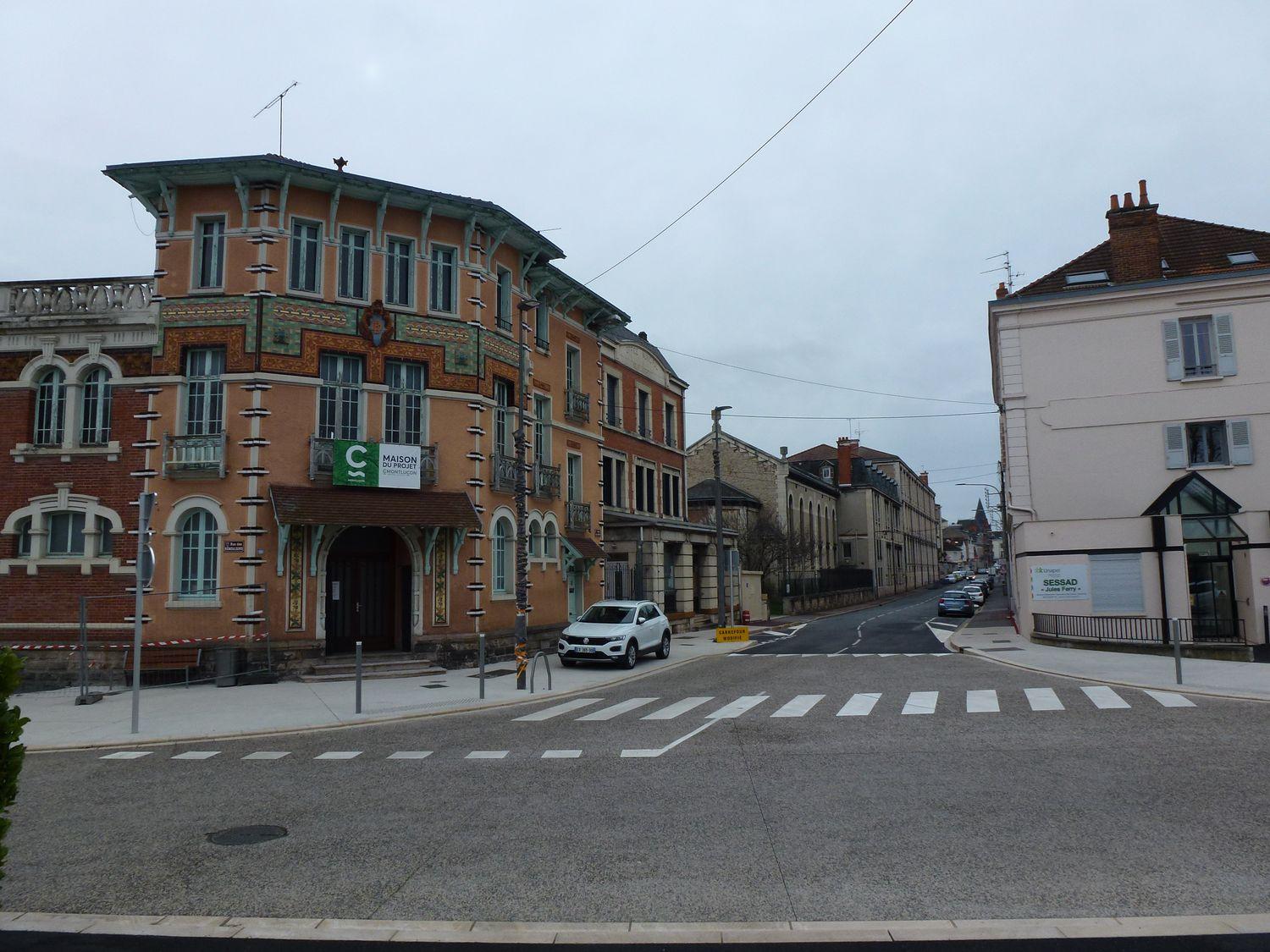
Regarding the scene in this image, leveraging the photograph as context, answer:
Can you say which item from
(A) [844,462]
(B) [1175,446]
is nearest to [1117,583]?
(B) [1175,446]

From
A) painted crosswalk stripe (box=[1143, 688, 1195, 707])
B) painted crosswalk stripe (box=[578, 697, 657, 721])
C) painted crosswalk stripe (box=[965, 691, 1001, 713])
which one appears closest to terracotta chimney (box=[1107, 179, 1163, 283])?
painted crosswalk stripe (box=[1143, 688, 1195, 707])

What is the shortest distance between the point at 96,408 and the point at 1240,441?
3171 centimetres

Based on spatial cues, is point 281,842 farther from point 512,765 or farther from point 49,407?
point 49,407

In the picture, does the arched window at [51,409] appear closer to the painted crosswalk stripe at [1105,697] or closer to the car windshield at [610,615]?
the car windshield at [610,615]

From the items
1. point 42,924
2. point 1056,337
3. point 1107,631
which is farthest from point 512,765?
point 1056,337

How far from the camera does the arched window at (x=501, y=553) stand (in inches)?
907

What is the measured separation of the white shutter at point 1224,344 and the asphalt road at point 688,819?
16787mm

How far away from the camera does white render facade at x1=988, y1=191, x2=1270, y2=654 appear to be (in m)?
24.8

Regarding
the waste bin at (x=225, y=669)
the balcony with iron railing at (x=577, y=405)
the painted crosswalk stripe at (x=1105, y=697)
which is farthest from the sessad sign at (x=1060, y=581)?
the waste bin at (x=225, y=669)

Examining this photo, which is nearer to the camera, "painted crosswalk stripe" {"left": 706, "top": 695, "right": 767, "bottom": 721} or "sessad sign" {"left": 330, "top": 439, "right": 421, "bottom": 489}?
"painted crosswalk stripe" {"left": 706, "top": 695, "right": 767, "bottom": 721}

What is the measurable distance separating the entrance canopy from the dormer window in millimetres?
21361

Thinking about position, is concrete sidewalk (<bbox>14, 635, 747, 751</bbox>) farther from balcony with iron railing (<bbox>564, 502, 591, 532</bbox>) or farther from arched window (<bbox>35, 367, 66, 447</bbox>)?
balcony with iron railing (<bbox>564, 502, 591, 532</bbox>)

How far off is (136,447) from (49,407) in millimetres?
2624

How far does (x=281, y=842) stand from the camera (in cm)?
736
